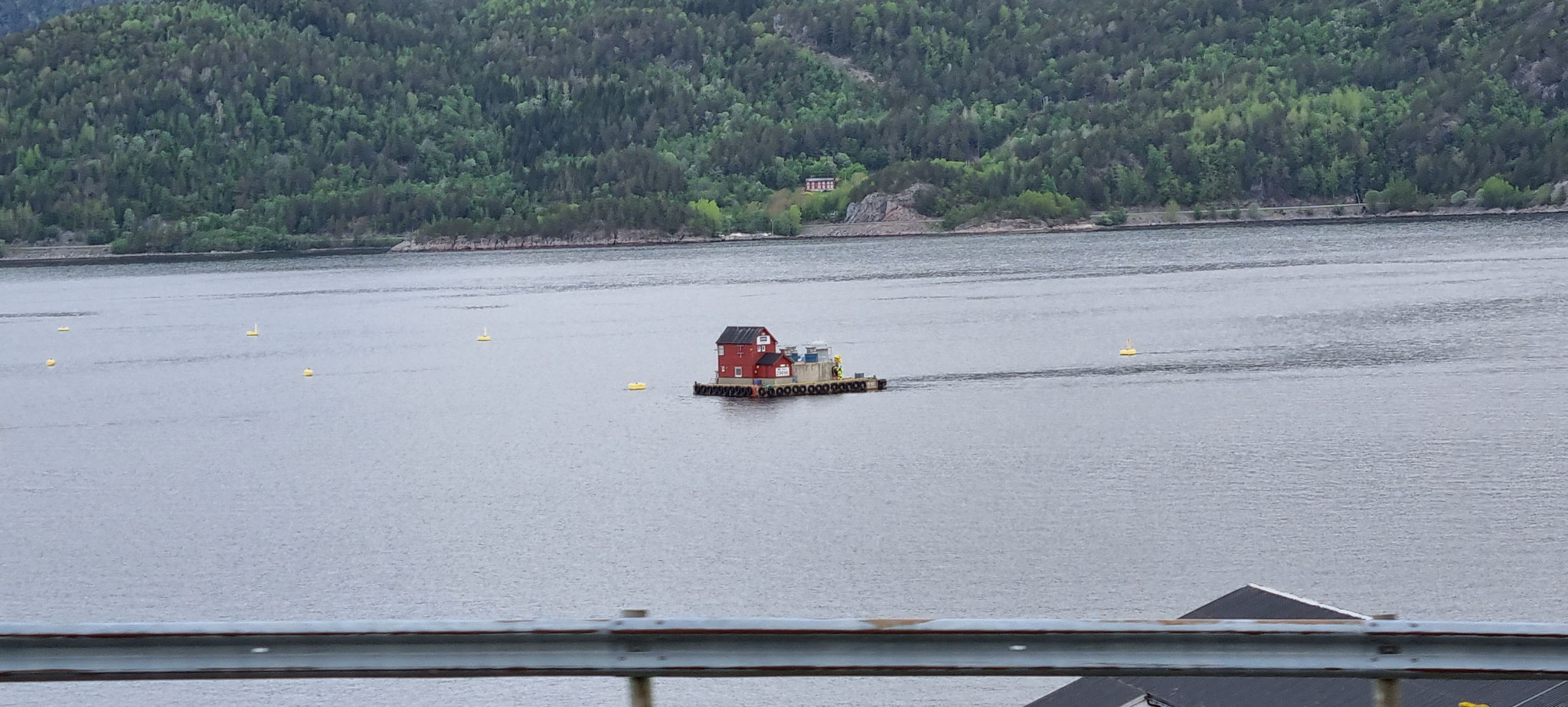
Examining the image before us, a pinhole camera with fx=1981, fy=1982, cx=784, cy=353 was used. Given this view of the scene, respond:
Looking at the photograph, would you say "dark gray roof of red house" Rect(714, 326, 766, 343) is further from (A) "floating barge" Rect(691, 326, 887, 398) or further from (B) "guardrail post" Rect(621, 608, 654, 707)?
(B) "guardrail post" Rect(621, 608, 654, 707)

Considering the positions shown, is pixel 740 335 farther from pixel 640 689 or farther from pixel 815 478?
pixel 640 689

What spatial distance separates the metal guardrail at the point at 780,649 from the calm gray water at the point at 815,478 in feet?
63.3

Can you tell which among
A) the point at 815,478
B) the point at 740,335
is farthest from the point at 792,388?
the point at 815,478

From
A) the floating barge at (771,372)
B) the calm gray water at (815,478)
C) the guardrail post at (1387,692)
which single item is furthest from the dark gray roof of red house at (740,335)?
the guardrail post at (1387,692)

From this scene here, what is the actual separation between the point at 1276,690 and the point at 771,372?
2330 inches

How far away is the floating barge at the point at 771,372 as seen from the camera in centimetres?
7588

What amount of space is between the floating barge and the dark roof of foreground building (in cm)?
5427

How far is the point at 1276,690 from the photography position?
58.7ft

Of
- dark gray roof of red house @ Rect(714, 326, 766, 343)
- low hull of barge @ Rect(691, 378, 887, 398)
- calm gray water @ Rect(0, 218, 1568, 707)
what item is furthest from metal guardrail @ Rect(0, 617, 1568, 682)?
dark gray roof of red house @ Rect(714, 326, 766, 343)

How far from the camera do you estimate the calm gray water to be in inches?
1406

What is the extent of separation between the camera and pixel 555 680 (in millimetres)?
28688

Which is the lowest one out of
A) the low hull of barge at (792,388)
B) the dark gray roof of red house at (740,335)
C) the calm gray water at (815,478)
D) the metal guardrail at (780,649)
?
the calm gray water at (815,478)

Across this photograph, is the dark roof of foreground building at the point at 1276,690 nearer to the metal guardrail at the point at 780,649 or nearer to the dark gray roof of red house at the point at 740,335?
the metal guardrail at the point at 780,649

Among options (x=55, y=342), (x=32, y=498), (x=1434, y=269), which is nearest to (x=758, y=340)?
(x=32, y=498)
